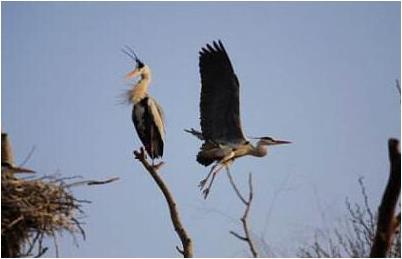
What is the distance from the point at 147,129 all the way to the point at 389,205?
4.68 m

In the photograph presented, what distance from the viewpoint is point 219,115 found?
25.4ft

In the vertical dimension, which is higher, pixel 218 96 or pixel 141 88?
pixel 141 88

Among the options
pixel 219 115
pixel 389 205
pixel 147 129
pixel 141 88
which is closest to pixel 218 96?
Answer: pixel 219 115

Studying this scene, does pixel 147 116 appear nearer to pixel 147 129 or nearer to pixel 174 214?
pixel 147 129

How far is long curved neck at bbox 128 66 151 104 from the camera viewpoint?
341 inches

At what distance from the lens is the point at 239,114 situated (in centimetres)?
779

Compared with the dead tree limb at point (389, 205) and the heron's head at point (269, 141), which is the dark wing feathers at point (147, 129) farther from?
the dead tree limb at point (389, 205)

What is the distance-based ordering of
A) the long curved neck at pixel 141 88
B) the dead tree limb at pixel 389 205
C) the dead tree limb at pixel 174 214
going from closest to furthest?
the dead tree limb at pixel 389 205 → the dead tree limb at pixel 174 214 → the long curved neck at pixel 141 88

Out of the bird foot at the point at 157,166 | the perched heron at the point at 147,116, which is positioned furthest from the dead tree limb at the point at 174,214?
the perched heron at the point at 147,116

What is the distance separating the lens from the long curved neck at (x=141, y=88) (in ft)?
28.4

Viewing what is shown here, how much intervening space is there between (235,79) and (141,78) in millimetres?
1650

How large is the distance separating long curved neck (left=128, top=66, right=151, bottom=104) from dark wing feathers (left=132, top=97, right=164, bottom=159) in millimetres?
79

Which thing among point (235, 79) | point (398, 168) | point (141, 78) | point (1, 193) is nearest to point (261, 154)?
point (235, 79)

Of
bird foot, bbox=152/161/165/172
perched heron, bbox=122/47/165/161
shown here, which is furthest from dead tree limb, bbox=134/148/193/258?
perched heron, bbox=122/47/165/161
